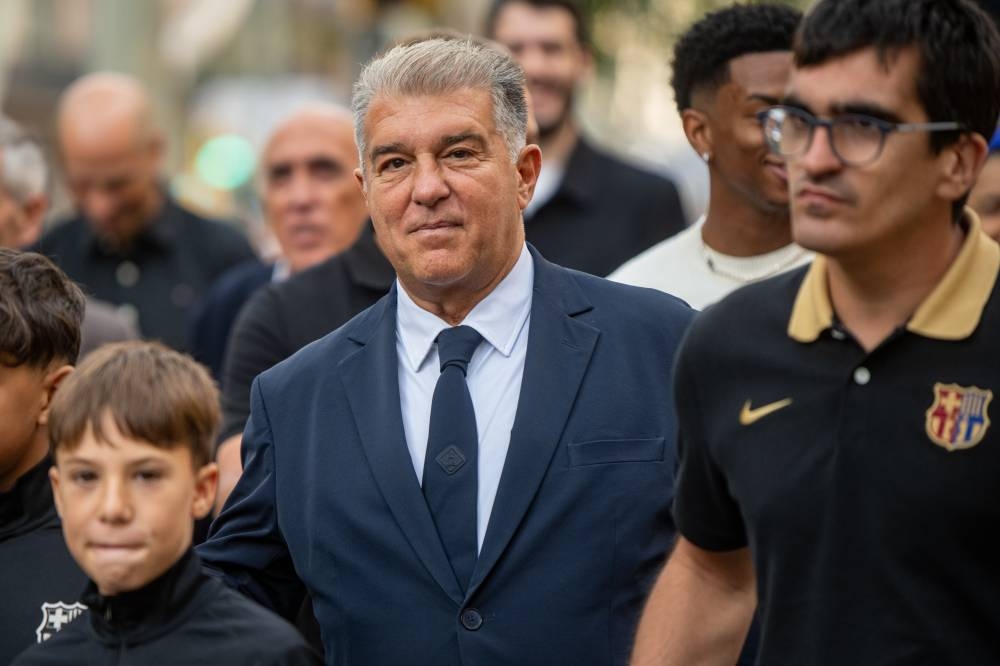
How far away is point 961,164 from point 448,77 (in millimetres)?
1448

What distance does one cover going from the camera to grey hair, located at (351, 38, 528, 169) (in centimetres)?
459

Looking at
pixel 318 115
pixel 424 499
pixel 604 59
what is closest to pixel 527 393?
pixel 424 499

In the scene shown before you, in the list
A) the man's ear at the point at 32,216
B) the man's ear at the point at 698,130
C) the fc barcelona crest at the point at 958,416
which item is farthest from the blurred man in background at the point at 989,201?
the man's ear at the point at 32,216

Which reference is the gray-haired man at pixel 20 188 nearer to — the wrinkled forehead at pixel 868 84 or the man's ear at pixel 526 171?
the man's ear at pixel 526 171

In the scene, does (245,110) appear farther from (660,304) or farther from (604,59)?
(660,304)

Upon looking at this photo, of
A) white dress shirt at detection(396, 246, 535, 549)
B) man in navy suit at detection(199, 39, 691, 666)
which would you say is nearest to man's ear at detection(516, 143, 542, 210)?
man in navy suit at detection(199, 39, 691, 666)

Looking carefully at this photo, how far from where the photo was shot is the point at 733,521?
390 centimetres

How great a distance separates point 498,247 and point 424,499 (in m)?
0.66

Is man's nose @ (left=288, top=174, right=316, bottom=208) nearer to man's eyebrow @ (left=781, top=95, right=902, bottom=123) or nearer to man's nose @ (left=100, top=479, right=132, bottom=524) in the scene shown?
man's nose @ (left=100, top=479, right=132, bottom=524)

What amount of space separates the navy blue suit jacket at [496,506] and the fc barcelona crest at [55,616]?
327mm

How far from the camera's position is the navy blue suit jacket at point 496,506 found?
429 centimetres

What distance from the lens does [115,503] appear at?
3852 mm

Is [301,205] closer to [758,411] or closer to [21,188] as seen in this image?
[21,188]

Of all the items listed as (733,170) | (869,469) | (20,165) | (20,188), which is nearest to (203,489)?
(869,469)
